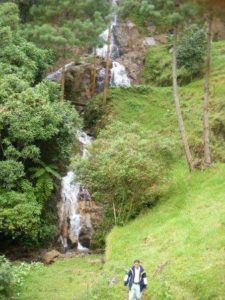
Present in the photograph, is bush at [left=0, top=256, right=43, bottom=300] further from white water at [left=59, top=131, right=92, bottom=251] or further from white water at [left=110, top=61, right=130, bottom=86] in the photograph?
white water at [left=110, top=61, right=130, bottom=86]

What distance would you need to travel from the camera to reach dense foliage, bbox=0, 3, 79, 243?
23.6 metres

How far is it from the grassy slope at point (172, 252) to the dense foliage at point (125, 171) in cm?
96

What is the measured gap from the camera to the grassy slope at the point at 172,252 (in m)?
16.9

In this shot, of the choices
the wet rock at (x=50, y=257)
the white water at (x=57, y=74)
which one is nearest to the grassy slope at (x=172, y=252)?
the wet rock at (x=50, y=257)

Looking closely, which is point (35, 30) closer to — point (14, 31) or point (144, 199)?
point (14, 31)

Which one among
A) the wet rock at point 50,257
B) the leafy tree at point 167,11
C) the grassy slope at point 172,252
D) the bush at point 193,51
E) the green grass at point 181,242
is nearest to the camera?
the green grass at point 181,242

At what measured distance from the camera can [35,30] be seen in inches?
1228

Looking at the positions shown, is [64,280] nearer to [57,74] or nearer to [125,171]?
[125,171]

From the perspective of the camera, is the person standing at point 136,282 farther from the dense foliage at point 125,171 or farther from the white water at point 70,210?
the white water at point 70,210

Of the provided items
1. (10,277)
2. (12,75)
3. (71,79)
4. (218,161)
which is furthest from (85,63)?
(10,277)

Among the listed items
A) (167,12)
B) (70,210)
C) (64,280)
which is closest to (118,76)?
(167,12)

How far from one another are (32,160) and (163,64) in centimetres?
2017

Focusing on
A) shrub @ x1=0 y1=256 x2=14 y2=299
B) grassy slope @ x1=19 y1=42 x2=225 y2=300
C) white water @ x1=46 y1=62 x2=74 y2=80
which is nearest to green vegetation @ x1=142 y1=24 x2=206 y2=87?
white water @ x1=46 y1=62 x2=74 y2=80

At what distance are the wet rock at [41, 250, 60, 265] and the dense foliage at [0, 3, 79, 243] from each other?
1021 millimetres
